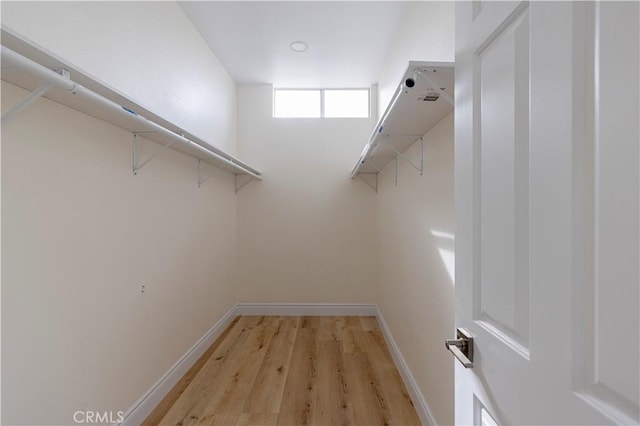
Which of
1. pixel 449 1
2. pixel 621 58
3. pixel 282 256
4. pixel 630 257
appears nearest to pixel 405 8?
pixel 449 1

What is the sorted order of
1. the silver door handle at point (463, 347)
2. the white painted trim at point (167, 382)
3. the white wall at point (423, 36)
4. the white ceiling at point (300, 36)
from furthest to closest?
1. the white ceiling at point (300, 36)
2. the white painted trim at point (167, 382)
3. the white wall at point (423, 36)
4. the silver door handle at point (463, 347)

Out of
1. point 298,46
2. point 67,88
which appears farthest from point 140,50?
point 298,46

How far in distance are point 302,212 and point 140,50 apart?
2.27 m

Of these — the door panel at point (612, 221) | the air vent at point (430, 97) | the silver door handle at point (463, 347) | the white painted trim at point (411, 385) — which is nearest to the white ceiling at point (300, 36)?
the air vent at point (430, 97)

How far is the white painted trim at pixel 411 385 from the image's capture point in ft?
5.56

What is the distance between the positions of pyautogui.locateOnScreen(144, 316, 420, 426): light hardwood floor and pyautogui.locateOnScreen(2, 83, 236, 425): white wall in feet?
1.04

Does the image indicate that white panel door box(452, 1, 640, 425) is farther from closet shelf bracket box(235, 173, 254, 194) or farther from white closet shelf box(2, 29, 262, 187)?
closet shelf bracket box(235, 173, 254, 194)

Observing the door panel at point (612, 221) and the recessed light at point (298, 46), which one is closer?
the door panel at point (612, 221)

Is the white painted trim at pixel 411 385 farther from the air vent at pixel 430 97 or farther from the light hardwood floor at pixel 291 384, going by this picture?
the air vent at pixel 430 97

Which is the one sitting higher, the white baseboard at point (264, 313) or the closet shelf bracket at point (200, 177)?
the closet shelf bracket at point (200, 177)

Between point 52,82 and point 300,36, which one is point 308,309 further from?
point 52,82

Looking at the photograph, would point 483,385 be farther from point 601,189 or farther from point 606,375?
point 601,189

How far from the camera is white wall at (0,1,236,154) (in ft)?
3.87

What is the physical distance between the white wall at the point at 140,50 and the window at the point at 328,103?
0.95m
